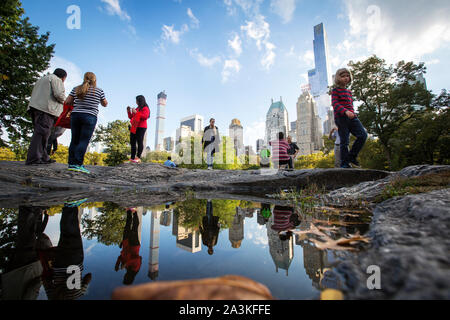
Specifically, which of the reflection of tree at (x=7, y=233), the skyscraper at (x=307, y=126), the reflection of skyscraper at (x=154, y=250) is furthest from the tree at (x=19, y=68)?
the skyscraper at (x=307, y=126)

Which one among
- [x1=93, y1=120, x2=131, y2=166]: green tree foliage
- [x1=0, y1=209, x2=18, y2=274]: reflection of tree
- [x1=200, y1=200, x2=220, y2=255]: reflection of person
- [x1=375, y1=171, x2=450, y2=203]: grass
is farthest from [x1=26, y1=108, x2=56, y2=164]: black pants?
[x1=93, y1=120, x2=131, y2=166]: green tree foliage

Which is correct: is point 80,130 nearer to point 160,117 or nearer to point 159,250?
point 159,250

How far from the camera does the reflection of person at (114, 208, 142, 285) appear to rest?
0.81 m

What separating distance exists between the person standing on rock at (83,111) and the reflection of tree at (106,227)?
3.02m

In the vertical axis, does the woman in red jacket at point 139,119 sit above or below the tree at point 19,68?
below

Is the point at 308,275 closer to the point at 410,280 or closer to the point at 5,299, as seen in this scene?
the point at 410,280

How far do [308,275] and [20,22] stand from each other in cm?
1528

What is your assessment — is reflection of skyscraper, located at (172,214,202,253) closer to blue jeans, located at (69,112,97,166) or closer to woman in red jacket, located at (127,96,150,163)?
blue jeans, located at (69,112,97,166)

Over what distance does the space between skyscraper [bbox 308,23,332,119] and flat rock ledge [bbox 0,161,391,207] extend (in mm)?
184306

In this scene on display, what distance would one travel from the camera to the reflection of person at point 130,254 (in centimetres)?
81

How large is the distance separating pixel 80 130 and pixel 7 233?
11.9 feet

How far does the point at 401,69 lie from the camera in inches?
702

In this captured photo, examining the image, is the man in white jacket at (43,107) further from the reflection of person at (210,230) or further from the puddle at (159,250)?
the reflection of person at (210,230)
